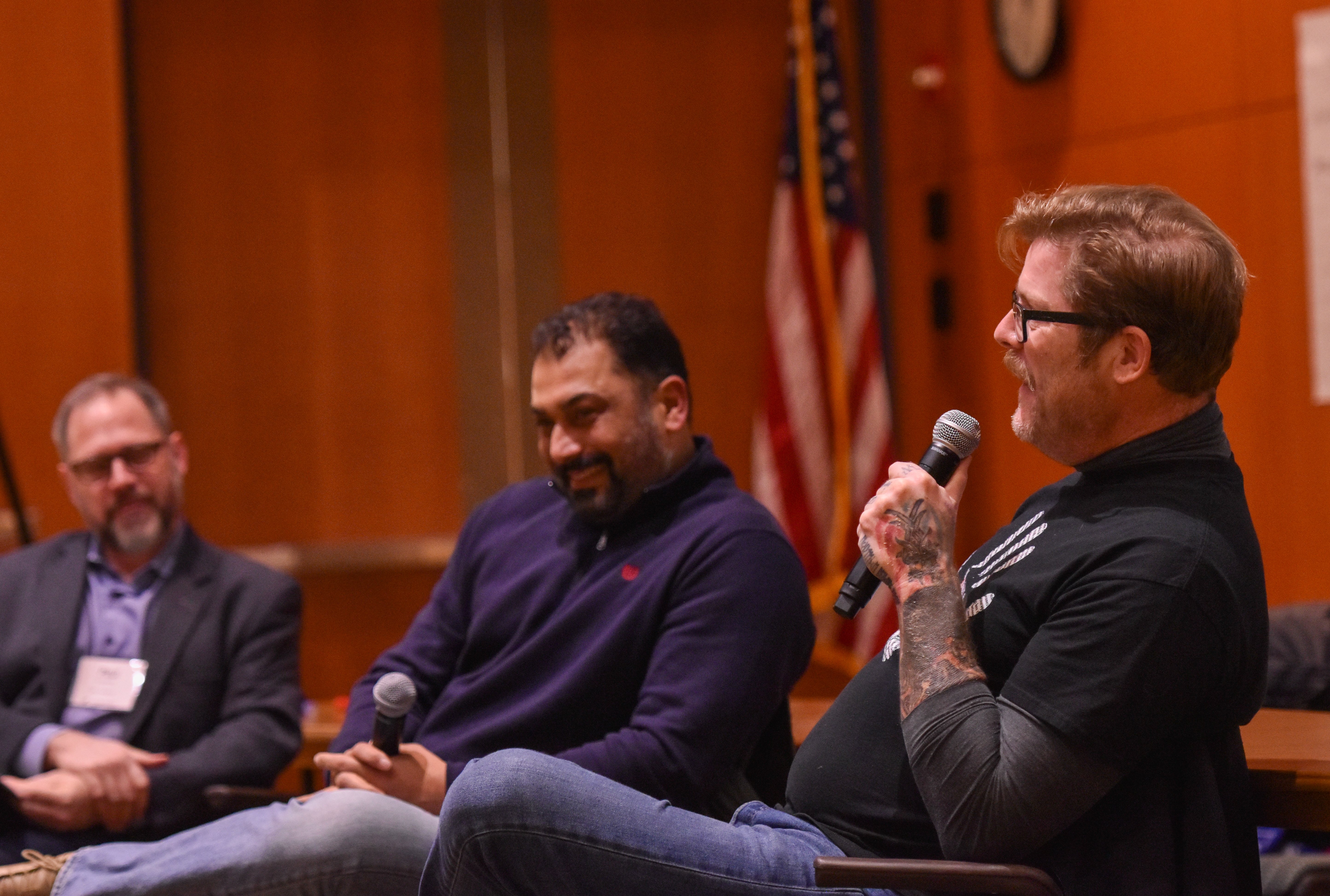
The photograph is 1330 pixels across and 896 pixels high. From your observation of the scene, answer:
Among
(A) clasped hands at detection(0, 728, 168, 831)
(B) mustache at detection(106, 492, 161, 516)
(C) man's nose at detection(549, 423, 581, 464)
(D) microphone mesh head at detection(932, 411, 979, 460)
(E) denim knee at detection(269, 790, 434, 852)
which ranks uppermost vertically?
(D) microphone mesh head at detection(932, 411, 979, 460)

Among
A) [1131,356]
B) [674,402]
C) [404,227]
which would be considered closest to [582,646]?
[674,402]

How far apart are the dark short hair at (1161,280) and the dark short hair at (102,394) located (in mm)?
2041

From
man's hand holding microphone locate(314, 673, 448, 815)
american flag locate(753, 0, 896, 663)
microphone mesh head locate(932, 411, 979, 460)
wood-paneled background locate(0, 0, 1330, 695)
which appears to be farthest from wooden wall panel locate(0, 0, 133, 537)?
microphone mesh head locate(932, 411, 979, 460)

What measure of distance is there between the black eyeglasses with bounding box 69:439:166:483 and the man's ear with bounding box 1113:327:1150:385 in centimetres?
205

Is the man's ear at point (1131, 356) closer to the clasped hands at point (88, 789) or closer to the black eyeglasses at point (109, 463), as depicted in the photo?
the clasped hands at point (88, 789)

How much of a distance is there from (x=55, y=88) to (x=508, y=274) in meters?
1.56

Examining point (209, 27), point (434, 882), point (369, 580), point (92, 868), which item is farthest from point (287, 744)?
point (209, 27)

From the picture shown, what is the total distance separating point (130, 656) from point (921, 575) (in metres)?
1.82

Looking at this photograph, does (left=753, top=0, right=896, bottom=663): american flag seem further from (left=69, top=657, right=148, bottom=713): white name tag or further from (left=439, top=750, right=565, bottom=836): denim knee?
(left=439, top=750, right=565, bottom=836): denim knee

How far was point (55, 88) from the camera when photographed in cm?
407

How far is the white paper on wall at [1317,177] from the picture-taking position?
125 inches

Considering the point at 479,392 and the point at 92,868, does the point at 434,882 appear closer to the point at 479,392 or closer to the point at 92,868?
the point at 92,868

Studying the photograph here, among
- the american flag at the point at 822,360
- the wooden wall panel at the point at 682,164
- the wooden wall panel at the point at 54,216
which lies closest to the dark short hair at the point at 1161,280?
the american flag at the point at 822,360

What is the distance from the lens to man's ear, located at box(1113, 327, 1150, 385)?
1494mm
